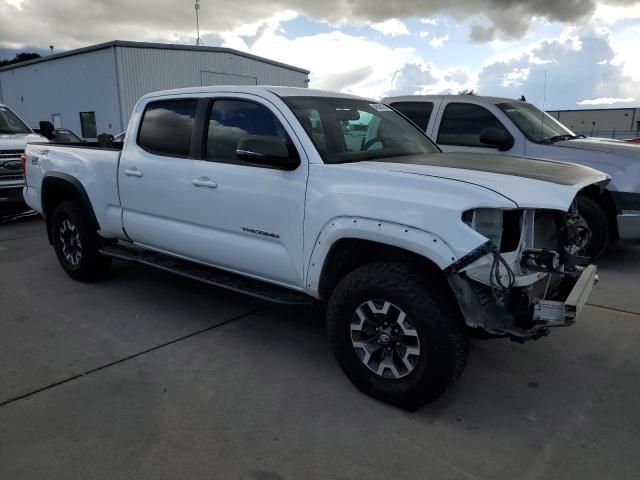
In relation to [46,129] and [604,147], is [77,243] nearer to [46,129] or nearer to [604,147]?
[46,129]

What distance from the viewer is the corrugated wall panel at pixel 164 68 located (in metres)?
21.5

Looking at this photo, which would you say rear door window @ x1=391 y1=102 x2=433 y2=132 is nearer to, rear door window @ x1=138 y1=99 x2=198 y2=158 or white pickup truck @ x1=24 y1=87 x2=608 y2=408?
white pickup truck @ x1=24 y1=87 x2=608 y2=408

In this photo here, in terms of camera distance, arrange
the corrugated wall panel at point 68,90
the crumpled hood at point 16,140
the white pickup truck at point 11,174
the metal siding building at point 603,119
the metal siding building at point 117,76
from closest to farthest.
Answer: the white pickup truck at point 11,174 < the crumpled hood at point 16,140 < the metal siding building at point 603,119 < the metal siding building at point 117,76 < the corrugated wall panel at point 68,90

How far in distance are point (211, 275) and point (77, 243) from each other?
2037 millimetres

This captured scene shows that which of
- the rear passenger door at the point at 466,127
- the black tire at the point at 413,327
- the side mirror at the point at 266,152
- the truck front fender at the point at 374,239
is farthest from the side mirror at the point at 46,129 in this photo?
the black tire at the point at 413,327

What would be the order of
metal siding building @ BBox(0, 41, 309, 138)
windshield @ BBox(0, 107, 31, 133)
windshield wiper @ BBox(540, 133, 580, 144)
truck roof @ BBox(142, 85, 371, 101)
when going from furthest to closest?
metal siding building @ BBox(0, 41, 309, 138) < windshield @ BBox(0, 107, 31, 133) < windshield wiper @ BBox(540, 133, 580, 144) < truck roof @ BBox(142, 85, 371, 101)

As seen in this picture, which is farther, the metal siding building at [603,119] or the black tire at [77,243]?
the metal siding building at [603,119]

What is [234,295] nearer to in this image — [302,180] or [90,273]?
[90,273]

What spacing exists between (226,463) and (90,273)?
3.40 metres

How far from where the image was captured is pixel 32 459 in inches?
103

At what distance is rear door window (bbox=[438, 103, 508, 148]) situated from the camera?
6.64 m

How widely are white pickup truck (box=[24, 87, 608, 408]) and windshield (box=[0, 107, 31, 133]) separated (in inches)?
241

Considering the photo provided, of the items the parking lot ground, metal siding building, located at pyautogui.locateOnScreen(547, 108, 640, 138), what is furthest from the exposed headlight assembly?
metal siding building, located at pyautogui.locateOnScreen(547, 108, 640, 138)

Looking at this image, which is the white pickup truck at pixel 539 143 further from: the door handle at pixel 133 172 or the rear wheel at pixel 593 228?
the door handle at pixel 133 172
